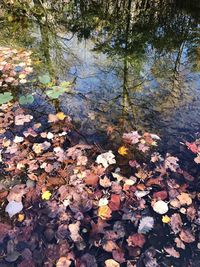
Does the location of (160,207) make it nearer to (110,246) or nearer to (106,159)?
(110,246)

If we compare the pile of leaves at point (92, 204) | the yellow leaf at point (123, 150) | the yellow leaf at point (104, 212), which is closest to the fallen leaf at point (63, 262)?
the pile of leaves at point (92, 204)

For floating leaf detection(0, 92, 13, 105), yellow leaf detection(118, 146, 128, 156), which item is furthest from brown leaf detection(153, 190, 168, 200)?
floating leaf detection(0, 92, 13, 105)

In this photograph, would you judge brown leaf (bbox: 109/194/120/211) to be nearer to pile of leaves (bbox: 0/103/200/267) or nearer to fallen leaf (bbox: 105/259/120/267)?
pile of leaves (bbox: 0/103/200/267)

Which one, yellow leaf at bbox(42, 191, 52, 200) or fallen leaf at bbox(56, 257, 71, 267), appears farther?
yellow leaf at bbox(42, 191, 52, 200)

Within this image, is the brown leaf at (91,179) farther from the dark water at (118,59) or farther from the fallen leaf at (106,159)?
the dark water at (118,59)

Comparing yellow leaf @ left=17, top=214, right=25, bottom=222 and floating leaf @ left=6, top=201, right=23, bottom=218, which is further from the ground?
floating leaf @ left=6, top=201, right=23, bottom=218

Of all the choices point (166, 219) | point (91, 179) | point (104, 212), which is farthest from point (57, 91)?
point (166, 219)

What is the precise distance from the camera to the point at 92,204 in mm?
2150

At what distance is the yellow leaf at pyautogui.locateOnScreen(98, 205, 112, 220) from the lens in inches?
81.6

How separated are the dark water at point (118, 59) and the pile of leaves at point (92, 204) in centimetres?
34

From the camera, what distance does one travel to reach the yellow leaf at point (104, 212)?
81.6 inches

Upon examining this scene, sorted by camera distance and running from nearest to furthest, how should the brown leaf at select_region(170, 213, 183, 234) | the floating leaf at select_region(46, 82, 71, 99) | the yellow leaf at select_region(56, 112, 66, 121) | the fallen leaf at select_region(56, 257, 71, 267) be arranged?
the fallen leaf at select_region(56, 257, 71, 267)
the brown leaf at select_region(170, 213, 183, 234)
the yellow leaf at select_region(56, 112, 66, 121)
the floating leaf at select_region(46, 82, 71, 99)

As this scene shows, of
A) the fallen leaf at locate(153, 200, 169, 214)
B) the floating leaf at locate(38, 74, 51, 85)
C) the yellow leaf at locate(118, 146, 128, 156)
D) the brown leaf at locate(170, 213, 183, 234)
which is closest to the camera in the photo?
the brown leaf at locate(170, 213, 183, 234)

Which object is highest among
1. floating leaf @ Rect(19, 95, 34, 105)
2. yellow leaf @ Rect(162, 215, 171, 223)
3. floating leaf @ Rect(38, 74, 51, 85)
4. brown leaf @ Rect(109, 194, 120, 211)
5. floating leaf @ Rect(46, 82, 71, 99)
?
floating leaf @ Rect(38, 74, 51, 85)
